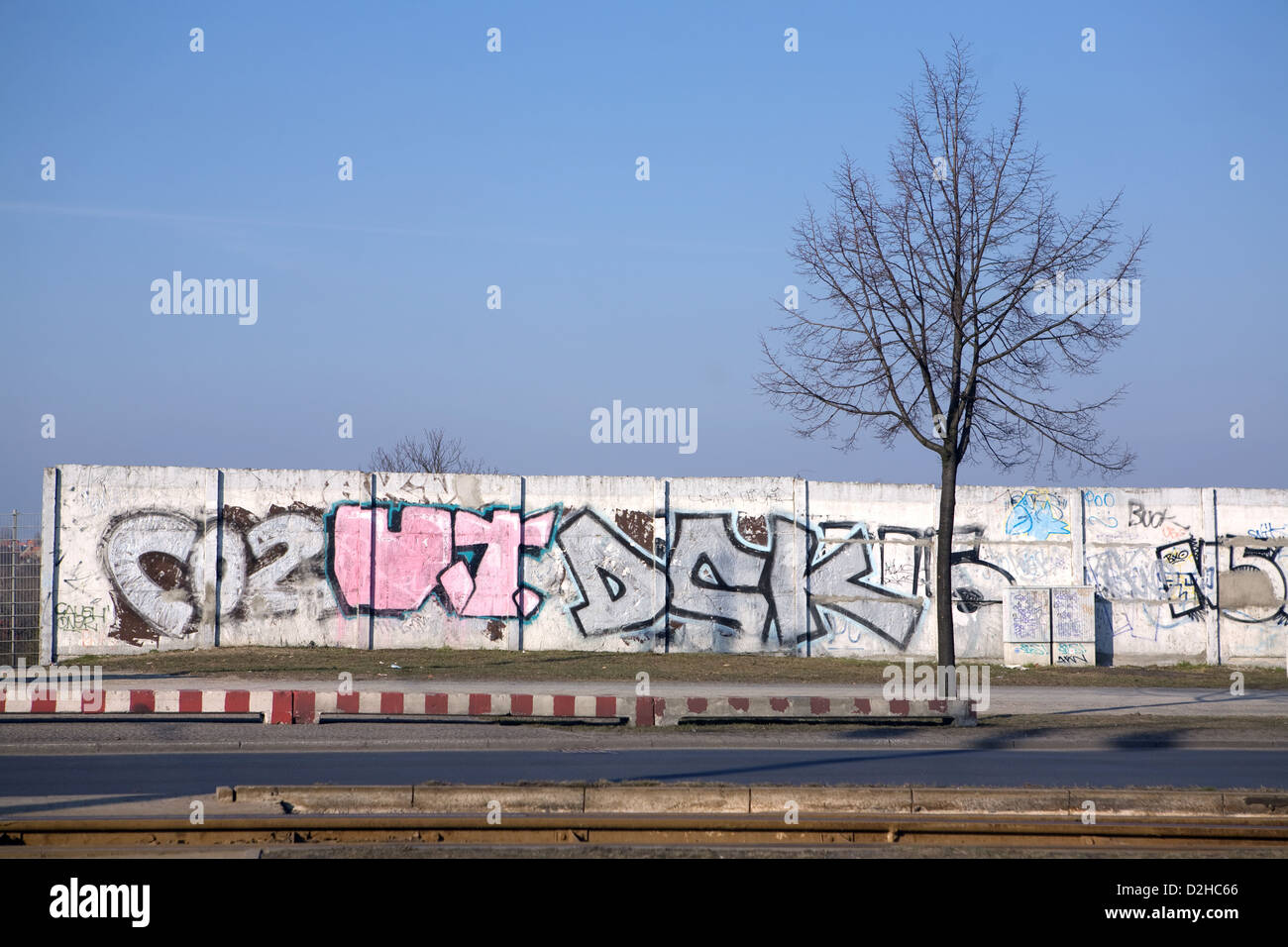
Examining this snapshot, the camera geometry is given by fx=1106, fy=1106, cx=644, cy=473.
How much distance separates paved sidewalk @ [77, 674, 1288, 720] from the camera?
1753cm

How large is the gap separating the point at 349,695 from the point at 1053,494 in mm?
17633

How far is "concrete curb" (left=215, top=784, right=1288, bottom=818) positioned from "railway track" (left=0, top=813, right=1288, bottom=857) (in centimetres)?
42

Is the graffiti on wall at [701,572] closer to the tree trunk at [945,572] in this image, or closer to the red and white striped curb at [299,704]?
the tree trunk at [945,572]

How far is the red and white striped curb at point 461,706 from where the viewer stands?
13.7 m

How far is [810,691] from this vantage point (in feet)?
61.1

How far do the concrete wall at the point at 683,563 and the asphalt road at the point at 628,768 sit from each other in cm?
1163

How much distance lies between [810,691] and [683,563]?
6.90 m

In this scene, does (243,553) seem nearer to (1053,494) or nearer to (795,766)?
(795,766)

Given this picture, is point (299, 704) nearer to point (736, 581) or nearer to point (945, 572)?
point (945, 572)

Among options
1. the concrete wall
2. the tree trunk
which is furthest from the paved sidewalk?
the concrete wall

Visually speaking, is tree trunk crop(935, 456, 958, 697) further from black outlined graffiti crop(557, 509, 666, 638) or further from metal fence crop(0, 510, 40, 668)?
metal fence crop(0, 510, 40, 668)

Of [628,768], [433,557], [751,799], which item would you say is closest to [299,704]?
[628,768]
